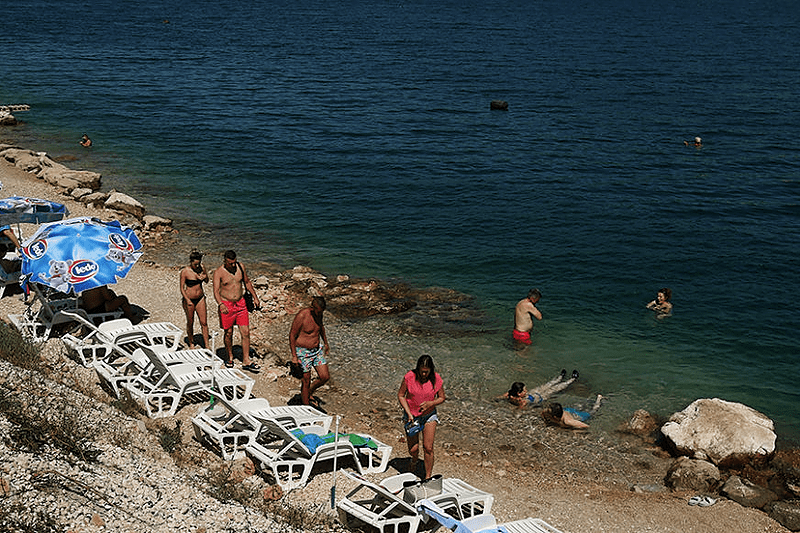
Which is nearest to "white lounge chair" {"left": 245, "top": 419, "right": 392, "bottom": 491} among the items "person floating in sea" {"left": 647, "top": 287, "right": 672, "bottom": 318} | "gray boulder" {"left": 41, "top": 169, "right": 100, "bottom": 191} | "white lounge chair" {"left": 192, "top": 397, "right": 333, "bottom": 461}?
"white lounge chair" {"left": 192, "top": 397, "right": 333, "bottom": 461}

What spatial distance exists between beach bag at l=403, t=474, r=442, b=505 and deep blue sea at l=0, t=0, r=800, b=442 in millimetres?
4817

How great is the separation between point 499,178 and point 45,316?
60.9ft

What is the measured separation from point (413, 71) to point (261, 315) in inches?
1520

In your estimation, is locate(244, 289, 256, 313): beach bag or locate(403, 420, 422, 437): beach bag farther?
locate(244, 289, 256, 313): beach bag

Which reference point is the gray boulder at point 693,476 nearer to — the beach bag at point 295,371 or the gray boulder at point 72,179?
the beach bag at point 295,371

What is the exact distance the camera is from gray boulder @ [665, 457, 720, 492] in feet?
35.6

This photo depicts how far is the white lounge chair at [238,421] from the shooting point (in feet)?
31.8

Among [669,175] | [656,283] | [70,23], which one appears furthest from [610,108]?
[70,23]

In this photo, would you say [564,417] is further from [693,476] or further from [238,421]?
[238,421]

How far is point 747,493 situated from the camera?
34.9 feet

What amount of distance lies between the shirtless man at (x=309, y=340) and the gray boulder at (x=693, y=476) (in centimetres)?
536

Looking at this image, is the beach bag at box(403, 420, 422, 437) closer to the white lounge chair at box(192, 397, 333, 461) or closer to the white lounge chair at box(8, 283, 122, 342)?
the white lounge chair at box(192, 397, 333, 461)

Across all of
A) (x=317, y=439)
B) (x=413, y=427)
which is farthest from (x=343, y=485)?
(x=413, y=427)

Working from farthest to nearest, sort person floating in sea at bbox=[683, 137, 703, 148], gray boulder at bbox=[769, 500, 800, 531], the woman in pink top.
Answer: person floating in sea at bbox=[683, 137, 703, 148] → gray boulder at bbox=[769, 500, 800, 531] → the woman in pink top
